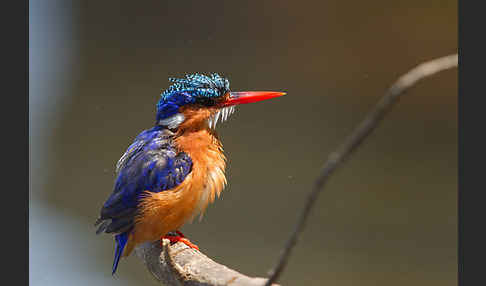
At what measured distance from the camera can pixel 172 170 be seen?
168cm

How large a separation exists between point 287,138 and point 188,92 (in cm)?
220

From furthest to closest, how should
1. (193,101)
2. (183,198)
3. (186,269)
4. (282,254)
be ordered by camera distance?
(193,101) < (183,198) < (186,269) < (282,254)

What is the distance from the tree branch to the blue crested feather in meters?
0.42

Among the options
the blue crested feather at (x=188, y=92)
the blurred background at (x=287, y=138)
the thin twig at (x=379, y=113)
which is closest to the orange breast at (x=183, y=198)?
the blue crested feather at (x=188, y=92)

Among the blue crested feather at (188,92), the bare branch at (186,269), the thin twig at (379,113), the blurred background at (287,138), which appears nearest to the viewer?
the thin twig at (379,113)

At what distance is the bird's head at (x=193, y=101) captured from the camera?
1755 mm

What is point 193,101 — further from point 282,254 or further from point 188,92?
point 282,254

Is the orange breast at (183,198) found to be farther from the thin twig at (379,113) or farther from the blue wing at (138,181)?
the thin twig at (379,113)

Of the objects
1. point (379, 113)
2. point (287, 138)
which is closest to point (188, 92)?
point (379, 113)

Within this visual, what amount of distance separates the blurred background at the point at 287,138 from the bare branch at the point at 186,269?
61.0 inches

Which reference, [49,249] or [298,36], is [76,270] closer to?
[49,249]

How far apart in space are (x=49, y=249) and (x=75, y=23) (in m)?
1.87

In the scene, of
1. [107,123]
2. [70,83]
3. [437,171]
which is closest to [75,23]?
[70,83]

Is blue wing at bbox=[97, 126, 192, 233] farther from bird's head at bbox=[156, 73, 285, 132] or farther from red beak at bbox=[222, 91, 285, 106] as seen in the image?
red beak at bbox=[222, 91, 285, 106]
